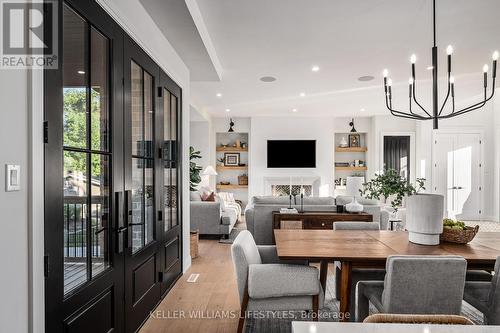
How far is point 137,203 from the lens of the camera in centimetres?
268

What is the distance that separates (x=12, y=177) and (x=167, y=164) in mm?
2200

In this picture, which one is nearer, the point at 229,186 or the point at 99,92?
the point at 99,92

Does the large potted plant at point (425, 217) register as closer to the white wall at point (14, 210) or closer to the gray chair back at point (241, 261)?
the gray chair back at point (241, 261)

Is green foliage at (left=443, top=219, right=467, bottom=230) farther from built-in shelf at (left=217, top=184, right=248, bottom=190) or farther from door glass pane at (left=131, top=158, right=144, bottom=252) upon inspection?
built-in shelf at (left=217, top=184, right=248, bottom=190)

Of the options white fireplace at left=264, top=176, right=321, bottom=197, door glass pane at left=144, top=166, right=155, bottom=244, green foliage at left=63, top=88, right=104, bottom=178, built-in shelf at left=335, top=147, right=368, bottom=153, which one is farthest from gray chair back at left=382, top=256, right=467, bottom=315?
built-in shelf at left=335, top=147, right=368, bottom=153

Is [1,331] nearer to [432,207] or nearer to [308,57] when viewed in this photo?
[432,207]

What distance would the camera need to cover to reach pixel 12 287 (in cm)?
132

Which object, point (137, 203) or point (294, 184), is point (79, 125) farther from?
point (294, 184)

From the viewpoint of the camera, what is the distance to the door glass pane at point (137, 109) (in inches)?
102

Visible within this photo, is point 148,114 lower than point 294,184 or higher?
higher

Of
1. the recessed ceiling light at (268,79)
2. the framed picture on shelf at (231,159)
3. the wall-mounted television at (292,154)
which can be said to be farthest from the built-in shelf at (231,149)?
the recessed ceiling light at (268,79)

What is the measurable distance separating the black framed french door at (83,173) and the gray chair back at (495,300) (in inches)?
93.4

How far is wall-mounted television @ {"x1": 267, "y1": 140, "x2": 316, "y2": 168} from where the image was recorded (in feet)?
30.0

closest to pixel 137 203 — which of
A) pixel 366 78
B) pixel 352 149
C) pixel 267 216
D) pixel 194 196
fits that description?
pixel 267 216
